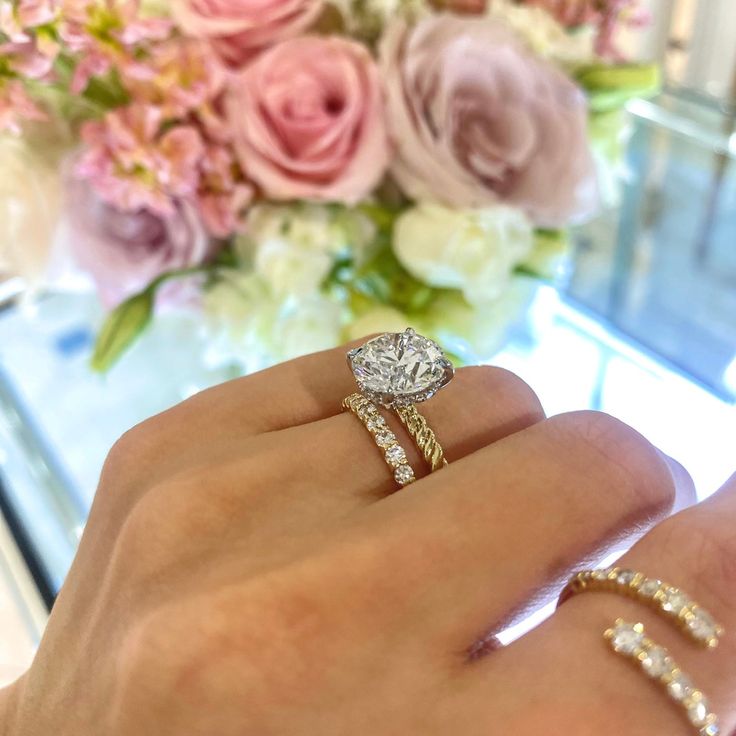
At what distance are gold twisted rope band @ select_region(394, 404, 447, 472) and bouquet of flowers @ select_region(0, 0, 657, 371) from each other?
9.0 inches

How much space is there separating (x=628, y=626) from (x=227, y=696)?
168mm

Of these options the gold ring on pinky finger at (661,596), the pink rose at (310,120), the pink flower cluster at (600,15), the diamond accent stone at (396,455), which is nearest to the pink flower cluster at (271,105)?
the pink rose at (310,120)

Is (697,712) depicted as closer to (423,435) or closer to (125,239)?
(423,435)

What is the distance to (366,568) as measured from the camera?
328 millimetres

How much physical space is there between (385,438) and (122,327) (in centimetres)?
36

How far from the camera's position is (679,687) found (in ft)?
0.98

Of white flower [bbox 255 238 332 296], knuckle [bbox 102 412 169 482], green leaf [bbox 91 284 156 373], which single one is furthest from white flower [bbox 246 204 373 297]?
knuckle [bbox 102 412 169 482]

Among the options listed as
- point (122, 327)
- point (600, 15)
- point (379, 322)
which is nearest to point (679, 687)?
point (379, 322)

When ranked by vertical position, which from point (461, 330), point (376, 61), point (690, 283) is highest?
point (376, 61)

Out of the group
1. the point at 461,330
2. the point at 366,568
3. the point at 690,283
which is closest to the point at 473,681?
the point at 366,568

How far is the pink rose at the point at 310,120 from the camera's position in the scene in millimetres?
578

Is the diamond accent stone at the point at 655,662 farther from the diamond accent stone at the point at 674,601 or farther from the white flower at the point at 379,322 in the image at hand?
the white flower at the point at 379,322

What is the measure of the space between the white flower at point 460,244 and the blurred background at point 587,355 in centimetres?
14

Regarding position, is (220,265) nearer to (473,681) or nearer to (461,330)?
(461,330)
